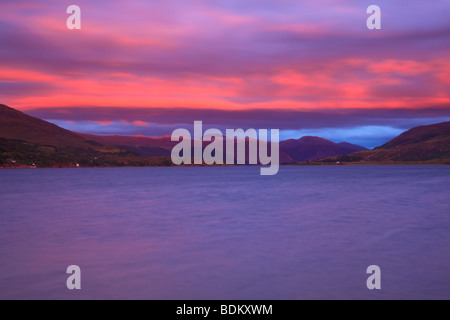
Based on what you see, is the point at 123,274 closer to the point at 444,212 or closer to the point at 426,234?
the point at 426,234

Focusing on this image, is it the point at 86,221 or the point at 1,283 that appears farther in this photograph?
the point at 86,221

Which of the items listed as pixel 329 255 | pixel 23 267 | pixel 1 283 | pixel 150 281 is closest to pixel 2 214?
pixel 23 267

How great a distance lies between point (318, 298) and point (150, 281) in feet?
21.5

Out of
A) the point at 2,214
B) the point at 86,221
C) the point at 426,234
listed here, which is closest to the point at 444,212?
the point at 426,234

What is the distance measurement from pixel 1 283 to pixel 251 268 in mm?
10264

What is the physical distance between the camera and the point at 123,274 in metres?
16.9

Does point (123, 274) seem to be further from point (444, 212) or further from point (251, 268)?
point (444, 212)

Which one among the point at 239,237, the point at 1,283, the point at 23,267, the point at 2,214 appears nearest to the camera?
the point at 1,283

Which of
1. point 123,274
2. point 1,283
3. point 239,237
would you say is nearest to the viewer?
point 1,283

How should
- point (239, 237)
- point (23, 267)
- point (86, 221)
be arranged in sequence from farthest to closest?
point (86, 221) < point (239, 237) < point (23, 267)
